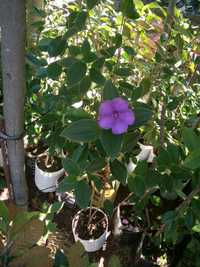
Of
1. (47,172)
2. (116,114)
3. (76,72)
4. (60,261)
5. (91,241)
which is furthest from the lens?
(47,172)

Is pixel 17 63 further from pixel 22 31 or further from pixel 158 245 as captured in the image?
pixel 158 245

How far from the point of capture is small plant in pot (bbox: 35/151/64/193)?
1.77m

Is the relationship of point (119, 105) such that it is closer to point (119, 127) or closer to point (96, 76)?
point (119, 127)

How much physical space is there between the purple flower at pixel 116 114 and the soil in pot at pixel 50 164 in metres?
1.04

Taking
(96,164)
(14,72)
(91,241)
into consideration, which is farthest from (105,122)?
(91,241)

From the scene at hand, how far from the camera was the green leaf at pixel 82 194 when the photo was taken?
941mm

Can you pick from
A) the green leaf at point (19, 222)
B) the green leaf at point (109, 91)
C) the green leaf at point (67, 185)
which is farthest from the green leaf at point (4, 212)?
the green leaf at point (109, 91)

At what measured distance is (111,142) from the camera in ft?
2.54

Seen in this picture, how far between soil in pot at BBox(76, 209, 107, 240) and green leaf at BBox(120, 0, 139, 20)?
2.89 ft

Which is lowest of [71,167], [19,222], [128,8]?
[19,222]

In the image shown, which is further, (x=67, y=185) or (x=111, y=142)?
(x=67, y=185)

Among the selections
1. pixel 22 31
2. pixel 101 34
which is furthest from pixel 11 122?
pixel 101 34

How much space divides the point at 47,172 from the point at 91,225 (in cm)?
33

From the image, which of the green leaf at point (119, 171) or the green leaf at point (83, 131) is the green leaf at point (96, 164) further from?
the green leaf at point (83, 131)
